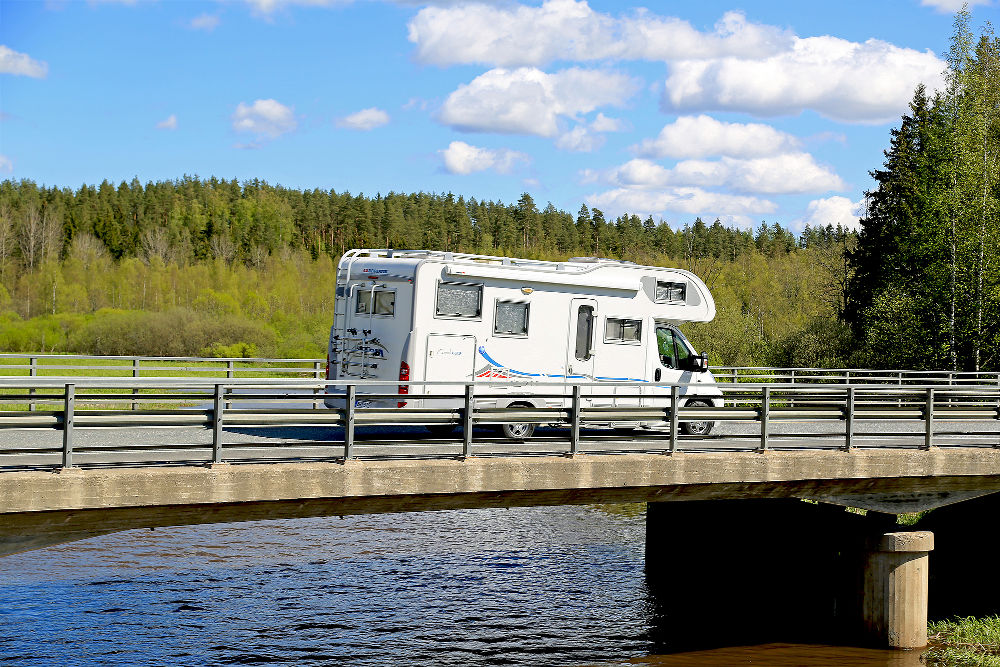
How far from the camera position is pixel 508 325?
1730cm

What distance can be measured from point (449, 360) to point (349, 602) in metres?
5.31

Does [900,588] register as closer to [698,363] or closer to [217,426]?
[698,363]

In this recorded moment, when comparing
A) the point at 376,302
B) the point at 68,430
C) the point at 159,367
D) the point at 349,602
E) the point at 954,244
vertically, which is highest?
the point at 954,244

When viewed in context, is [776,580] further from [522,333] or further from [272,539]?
[272,539]

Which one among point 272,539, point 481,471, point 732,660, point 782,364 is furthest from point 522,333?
point 782,364

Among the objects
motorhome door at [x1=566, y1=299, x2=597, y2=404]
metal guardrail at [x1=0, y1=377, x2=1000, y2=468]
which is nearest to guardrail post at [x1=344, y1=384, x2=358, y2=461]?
metal guardrail at [x1=0, y1=377, x2=1000, y2=468]

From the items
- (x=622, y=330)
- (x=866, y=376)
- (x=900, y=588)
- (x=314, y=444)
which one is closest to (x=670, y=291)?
(x=622, y=330)

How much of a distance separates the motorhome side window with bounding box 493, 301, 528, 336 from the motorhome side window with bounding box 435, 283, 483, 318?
1.21 feet

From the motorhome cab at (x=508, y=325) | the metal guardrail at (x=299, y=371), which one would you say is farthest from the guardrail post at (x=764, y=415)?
the metal guardrail at (x=299, y=371)

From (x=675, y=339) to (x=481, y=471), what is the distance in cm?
647

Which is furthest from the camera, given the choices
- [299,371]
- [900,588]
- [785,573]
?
[299,371]

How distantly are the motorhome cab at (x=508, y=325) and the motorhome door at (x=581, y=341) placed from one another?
2 cm

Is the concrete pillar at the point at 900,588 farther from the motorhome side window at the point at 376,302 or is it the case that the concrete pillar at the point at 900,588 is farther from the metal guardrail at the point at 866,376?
the motorhome side window at the point at 376,302

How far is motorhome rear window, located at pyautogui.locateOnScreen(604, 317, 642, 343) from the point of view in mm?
18250
